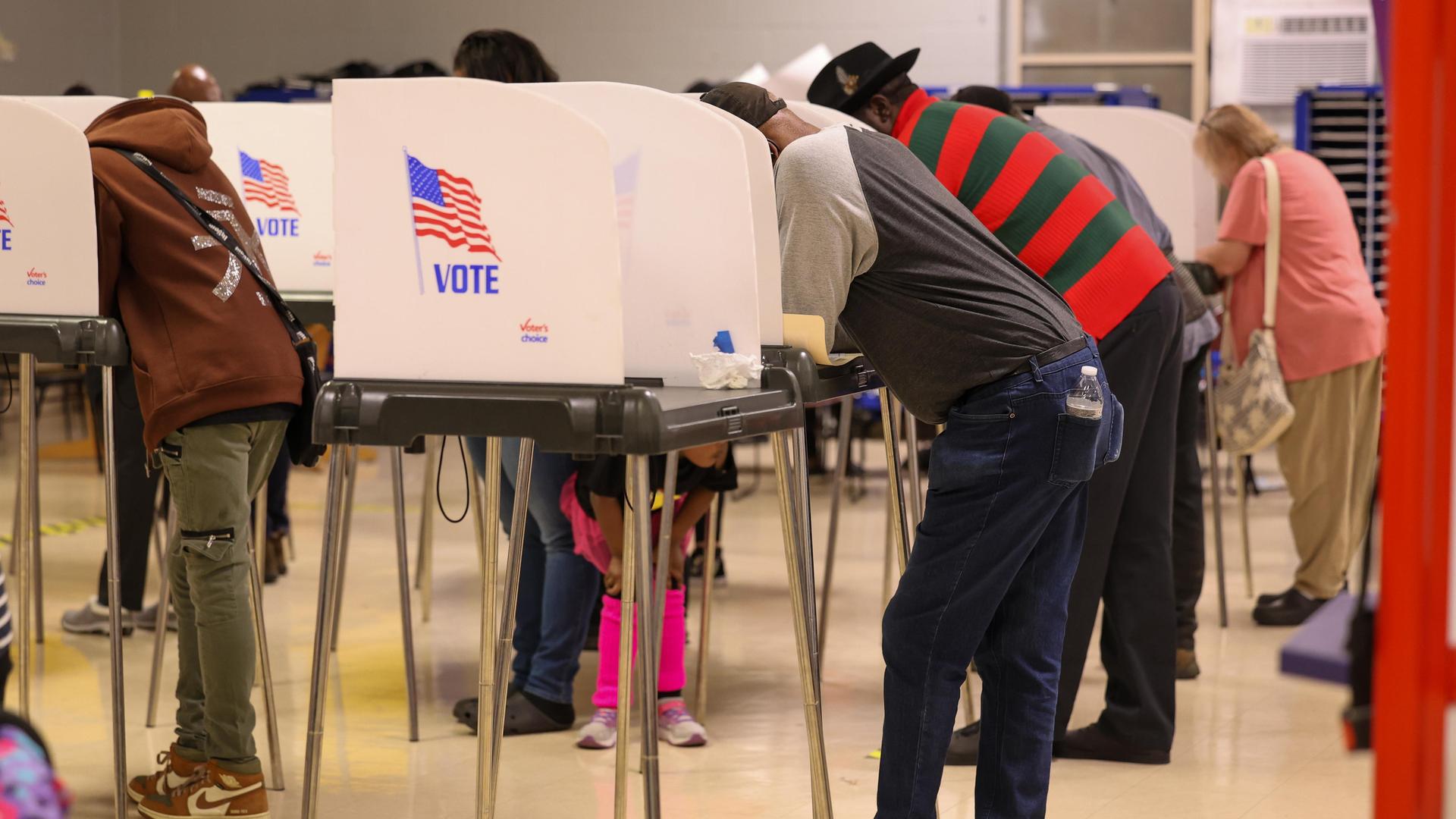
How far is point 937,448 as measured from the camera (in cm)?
220

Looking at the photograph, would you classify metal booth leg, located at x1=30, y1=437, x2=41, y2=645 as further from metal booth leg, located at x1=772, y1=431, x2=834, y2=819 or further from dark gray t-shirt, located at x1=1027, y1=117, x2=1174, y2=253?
dark gray t-shirt, located at x1=1027, y1=117, x2=1174, y2=253

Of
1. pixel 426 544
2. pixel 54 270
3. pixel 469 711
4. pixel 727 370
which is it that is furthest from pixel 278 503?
pixel 727 370

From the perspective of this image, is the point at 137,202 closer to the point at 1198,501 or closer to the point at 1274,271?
the point at 1198,501

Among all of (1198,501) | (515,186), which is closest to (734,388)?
(515,186)

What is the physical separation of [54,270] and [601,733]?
1.41 metres

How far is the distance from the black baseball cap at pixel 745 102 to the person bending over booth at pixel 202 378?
898 mm

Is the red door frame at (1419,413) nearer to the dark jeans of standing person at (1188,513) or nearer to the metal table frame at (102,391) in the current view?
the metal table frame at (102,391)

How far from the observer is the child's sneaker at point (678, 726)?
10.8 feet

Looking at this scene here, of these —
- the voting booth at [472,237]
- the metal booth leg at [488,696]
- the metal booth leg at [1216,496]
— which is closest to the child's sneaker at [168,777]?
the metal booth leg at [488,696]

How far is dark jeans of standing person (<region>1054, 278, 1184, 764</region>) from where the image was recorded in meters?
2.88

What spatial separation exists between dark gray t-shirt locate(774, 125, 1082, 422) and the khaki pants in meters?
2.55

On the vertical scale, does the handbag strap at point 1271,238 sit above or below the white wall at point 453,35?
below

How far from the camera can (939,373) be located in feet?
7.11

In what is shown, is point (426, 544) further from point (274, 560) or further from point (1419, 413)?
point (1419, 413)
